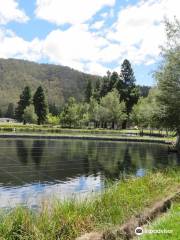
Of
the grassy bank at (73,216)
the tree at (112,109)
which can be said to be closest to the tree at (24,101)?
the tree at (112,109)

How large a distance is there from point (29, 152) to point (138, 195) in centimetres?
2456

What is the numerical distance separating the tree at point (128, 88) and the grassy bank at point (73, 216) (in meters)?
85.3

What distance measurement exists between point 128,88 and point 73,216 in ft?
296

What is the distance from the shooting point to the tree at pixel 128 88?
9769cm

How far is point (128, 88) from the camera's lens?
98.6 m

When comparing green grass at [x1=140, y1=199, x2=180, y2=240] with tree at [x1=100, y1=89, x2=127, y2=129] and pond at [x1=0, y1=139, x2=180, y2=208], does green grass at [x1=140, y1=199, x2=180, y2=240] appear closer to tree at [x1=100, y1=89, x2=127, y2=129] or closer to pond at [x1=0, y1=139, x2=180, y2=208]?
pond at [x1=0, y1=139, x2=180, y2=208]

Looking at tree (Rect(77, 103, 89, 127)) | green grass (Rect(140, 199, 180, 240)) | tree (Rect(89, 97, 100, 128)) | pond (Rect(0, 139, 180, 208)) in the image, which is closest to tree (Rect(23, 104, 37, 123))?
tree (Rect(77, 103, 89, 127))

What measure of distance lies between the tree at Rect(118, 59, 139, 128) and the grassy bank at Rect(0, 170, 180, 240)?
280 feet

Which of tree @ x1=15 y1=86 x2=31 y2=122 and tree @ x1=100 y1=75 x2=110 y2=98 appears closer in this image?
tree @ x1=100 y1=75 x2=110 y2=98

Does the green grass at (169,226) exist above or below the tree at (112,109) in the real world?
below

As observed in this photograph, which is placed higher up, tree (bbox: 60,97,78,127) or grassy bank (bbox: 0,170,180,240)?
tree (bbox: 60,97,78,127)

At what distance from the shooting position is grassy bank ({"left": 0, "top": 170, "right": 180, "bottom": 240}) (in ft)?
28.5

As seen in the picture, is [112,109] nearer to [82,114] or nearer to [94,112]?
[94,112]

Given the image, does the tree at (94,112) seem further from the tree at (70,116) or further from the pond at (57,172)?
the pond at (57,172)
